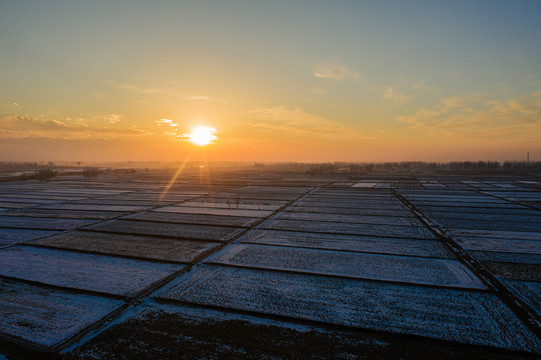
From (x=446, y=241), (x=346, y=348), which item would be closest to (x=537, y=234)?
(x=446, y=241)

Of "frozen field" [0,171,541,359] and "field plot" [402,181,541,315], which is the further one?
"field plot" [402,181,541,315]

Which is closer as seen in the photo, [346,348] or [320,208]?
[346,348]

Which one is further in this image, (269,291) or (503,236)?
(503,236)

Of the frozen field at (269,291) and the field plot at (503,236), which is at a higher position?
the field plot at (503,236)

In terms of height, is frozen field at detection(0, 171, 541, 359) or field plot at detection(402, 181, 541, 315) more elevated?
field plot at detection(402, 181, 541, 315)

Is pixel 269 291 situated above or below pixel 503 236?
below

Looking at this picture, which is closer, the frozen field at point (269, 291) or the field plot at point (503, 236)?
the frozen field at point (269, 291)

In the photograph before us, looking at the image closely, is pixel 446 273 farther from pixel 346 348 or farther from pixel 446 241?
pixel 346 348

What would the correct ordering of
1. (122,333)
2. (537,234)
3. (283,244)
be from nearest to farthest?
(122,333) < (283,244) < (537,234)
